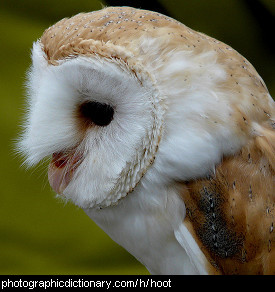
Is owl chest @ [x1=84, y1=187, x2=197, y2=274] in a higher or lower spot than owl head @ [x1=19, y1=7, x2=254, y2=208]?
lower

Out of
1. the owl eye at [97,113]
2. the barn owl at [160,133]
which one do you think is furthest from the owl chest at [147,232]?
the owl eye at [97,113]

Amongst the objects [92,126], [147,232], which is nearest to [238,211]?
[147,232]

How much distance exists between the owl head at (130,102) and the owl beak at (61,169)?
1 centimetres

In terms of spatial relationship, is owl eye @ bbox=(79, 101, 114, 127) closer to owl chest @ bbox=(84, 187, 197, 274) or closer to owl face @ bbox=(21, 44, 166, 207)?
owl face @ bbox=(21, 44, 166, 207)

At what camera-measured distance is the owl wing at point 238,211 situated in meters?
0.77

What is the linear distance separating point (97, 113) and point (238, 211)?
0.95 feet

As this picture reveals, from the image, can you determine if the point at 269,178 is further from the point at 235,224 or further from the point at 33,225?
the point at 33,225

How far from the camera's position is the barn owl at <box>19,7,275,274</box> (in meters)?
0.72

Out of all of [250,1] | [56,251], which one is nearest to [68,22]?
[250,1]

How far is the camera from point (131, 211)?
822 millimetres

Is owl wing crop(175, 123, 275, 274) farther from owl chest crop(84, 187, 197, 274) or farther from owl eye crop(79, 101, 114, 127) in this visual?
owl eye crop(79, 101, 114, 127)

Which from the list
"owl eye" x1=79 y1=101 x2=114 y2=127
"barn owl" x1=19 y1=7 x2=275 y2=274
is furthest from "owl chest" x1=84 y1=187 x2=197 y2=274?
"owl eye" x1=79 y1=101 x2=114 y2=127

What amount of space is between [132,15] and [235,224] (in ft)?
1.29

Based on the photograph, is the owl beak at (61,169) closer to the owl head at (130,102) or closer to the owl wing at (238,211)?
the owl head at (130,102)
